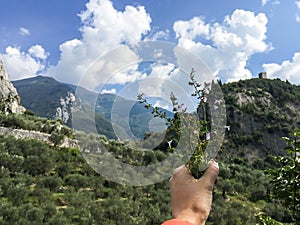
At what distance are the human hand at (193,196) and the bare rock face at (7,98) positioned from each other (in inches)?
1601

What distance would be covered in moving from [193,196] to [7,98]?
4765 centimetres

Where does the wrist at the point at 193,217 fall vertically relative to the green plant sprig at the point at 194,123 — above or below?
below

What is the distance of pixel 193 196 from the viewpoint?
41.8 inches

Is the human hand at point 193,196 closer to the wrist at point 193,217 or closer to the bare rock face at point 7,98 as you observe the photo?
the wrist at point 193,217

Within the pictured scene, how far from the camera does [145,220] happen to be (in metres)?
16.3

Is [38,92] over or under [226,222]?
over

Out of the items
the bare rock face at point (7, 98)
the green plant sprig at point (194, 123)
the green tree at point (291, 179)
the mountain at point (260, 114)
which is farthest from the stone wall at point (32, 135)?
the green plant sprig at point (194, 123)

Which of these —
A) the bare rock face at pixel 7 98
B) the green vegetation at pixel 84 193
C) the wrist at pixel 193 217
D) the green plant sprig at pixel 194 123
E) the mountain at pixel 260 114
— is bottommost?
the wrist at pixel 193 217

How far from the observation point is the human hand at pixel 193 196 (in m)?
1.03

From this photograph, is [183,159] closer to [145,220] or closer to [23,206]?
[23,206]

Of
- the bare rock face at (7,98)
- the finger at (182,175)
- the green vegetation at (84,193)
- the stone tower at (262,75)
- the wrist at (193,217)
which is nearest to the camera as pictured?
the wrist at (193,217)

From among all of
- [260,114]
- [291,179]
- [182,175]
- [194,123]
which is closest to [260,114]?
[260,114]

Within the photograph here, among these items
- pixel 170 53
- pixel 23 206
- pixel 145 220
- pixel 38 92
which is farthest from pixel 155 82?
pixel 38 92

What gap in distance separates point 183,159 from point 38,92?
568ft
